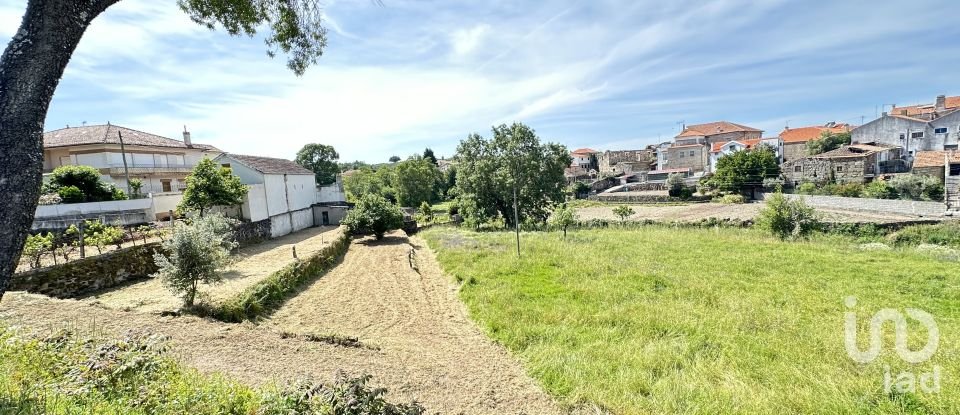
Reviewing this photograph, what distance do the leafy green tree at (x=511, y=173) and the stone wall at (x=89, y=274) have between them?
2322 cm

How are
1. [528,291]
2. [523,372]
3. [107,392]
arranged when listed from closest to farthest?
[107,392], [523,372], [528,291]

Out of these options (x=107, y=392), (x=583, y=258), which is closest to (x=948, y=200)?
(x=583, y=258)

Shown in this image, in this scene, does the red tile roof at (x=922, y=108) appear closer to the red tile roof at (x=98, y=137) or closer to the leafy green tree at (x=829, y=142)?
the leafy green tree at (x=829, y=142)

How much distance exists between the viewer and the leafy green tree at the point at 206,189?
19828mm

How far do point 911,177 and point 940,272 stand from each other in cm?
2862

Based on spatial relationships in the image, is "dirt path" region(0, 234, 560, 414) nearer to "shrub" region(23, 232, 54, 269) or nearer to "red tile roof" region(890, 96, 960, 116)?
"shrub" region(23, 232, 54, 269)

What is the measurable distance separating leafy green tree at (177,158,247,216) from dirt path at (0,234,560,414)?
38.0ft

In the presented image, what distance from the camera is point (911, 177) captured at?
32562 millimetres

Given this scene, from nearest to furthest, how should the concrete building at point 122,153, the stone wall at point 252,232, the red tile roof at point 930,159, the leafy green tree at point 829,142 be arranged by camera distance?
the stone wall at point 252,232 → the concrete building at point 122,153 → the red tile roof at point 930,159 → the leafy green tree at point 829,142

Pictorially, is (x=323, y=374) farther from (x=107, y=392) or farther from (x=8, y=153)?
(x=8, y=153)

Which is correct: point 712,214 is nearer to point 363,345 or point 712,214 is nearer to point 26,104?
point 363,345

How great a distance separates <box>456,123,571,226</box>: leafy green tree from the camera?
1320 inches

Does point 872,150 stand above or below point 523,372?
above

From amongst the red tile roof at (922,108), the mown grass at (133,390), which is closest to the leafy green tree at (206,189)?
the mown grass at (133,390)
